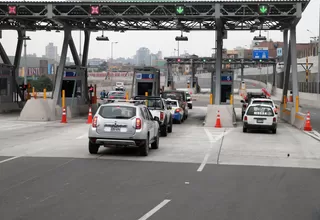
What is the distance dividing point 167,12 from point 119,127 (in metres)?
19.9

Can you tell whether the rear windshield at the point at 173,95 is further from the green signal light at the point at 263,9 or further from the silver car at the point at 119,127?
the silver car at the point at 119,127

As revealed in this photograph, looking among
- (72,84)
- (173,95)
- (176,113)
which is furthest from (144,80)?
(176,113)

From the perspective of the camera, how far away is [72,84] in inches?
1522

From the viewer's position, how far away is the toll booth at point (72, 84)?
3812cm

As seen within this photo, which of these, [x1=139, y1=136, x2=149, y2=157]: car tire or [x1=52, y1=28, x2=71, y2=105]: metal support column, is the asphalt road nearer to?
[x1=139, y1=136, x2=149, y2=157]: car tire

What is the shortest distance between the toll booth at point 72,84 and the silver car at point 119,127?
22.9m

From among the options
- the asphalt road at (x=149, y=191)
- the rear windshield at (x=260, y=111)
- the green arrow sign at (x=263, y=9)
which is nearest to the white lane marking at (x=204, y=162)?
the asphalt road at (x=149, y=191)

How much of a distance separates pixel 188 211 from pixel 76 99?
30.8 meters

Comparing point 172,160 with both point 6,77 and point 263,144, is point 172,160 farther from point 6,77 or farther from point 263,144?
point 6,77

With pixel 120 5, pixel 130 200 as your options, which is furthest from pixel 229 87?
pixel 130 200

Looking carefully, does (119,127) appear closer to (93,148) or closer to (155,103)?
(93,148)

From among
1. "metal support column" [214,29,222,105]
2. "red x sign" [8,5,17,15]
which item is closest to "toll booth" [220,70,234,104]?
"metal support column" [214,29,222,105]

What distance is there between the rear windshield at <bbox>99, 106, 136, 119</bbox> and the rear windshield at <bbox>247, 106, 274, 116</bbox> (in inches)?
448

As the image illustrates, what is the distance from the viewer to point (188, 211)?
8.59 meters
